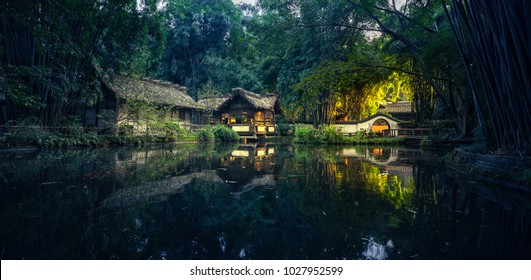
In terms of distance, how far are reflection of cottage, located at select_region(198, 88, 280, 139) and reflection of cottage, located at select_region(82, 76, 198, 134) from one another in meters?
6.39

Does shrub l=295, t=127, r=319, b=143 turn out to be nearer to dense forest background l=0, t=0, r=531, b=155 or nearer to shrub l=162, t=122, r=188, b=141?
dense forest background l=0, t=0, r=531, b=155

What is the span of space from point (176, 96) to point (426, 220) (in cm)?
2755

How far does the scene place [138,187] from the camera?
511 cm

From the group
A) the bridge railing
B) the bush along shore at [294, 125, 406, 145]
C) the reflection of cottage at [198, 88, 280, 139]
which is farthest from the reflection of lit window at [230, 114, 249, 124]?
the bridge railing

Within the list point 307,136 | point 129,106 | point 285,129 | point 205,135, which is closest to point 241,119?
point 285,129

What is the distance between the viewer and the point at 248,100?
98.9 ft

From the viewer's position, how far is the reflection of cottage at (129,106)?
20.9 metres

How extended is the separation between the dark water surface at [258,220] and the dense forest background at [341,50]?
7.19ft

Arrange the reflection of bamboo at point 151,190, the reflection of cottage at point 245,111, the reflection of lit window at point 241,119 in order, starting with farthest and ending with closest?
the reflection of lit window at point 241,119 → the reflection of cottage at point 245,111 → the reflection of bamboo at point 151,190

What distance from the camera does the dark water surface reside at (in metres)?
2.46

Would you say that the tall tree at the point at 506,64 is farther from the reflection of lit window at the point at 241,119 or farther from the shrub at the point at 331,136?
the reflection of lit window at the point at 241,119

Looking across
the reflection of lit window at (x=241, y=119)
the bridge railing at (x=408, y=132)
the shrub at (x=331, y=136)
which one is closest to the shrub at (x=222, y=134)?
the reflection of lit window at (x=241, y=119)

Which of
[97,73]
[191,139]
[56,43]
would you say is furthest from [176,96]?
[56,43]

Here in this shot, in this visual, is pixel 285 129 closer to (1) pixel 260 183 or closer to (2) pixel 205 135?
(2) pixel 205 135
